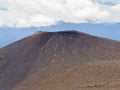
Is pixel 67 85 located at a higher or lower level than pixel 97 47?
lower

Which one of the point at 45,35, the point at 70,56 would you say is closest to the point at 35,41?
the point at 45,35

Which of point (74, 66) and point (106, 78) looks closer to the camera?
point (106, 78)

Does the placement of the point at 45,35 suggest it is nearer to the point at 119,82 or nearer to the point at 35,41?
the point at 35,41

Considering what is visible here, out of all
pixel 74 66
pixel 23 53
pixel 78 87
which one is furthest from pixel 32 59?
pixel 78 87

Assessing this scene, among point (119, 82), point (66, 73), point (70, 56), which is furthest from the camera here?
point (70, 56)

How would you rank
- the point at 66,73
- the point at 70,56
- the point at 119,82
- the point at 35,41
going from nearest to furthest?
the point at 119,82 < the point at 66,73 < the point at 70,56 < the point at 35,41

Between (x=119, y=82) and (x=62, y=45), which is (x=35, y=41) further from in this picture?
(x=119, y=82)
